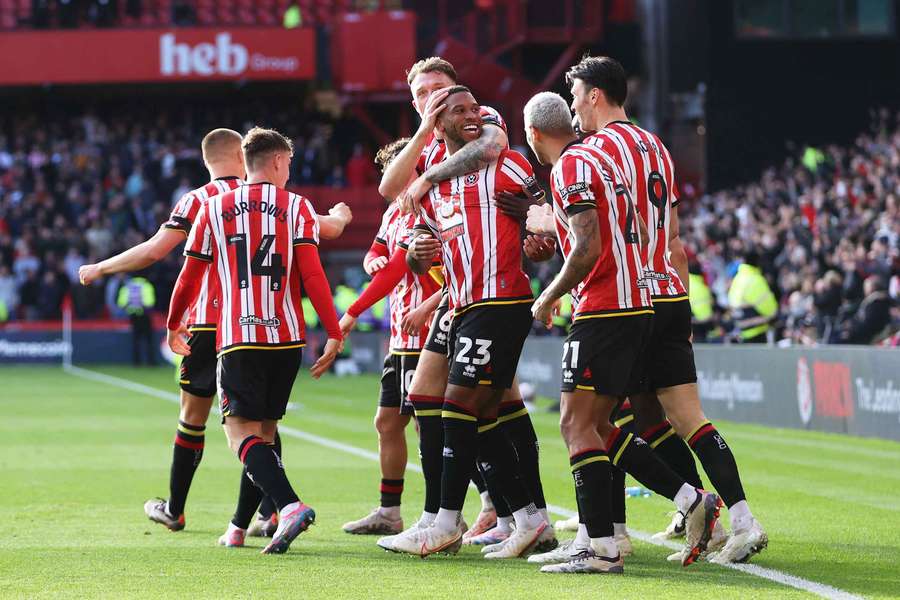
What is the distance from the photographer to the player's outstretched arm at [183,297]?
7.94m

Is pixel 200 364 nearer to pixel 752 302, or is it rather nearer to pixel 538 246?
pixel 538 246

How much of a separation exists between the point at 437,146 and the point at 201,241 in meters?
1.33

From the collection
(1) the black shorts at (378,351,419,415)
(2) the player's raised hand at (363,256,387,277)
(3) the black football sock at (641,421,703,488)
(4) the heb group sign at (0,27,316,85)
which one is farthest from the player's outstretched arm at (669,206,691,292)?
(4) the heb group sign at (0,27,316,85)

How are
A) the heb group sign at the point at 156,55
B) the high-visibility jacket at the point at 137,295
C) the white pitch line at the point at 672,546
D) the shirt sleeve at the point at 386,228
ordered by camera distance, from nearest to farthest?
the white pitch line at the point at 672,546 → the shirt sleeve at the point at 386,228 → the high-visibility jacket at the point at 137,295 → the heb group sign at the point at 156,55

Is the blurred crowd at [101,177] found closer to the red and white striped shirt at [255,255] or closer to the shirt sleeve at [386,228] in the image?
the shirt sleeve at [386,228]

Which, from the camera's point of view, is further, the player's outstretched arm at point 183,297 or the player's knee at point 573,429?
the player's outstretched arm at point 183,297

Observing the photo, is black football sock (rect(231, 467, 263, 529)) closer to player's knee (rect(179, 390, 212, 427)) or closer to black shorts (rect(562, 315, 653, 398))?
player's knee (rect(179, 390, 212, 427))

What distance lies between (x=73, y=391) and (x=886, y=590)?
20.2 m

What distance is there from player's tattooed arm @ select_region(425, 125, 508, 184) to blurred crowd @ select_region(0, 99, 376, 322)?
95.0 ft

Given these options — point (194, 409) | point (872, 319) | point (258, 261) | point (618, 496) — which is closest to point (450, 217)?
point (258, 261)

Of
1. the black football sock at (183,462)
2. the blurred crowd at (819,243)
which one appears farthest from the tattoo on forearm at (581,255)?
the blurred crowd at (819,243)

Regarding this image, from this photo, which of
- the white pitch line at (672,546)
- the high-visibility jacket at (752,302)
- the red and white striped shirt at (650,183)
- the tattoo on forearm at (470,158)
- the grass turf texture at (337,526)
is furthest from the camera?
the high-visibility jacket at (752,302)

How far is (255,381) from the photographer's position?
7.80m

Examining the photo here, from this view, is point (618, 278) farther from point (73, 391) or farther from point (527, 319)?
point (73, 391)
